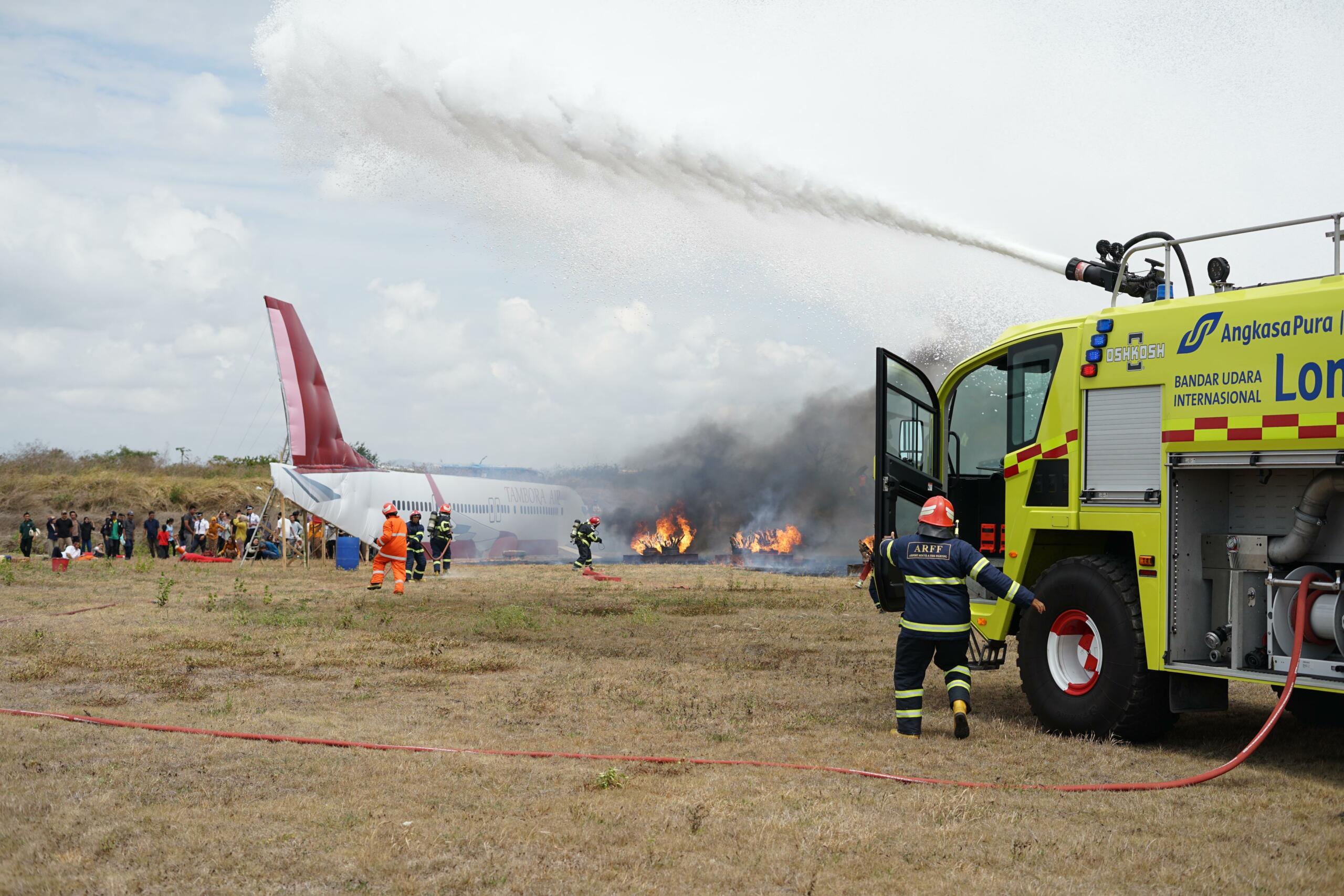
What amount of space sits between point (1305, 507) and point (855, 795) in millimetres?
3567

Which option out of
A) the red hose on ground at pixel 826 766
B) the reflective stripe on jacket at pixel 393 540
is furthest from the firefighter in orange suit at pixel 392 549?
the red hose on ground at pixel 826 766

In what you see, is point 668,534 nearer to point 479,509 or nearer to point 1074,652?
point 479,509

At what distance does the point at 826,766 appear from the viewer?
289 inches

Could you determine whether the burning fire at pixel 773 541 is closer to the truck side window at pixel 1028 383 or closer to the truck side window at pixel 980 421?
the truck side window at pixel 980 421

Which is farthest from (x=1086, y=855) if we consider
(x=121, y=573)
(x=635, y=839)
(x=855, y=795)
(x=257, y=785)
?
(x=121, y=573)

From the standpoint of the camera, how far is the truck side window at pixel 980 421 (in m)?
9.65

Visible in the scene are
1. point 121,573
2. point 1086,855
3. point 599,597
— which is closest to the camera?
point 1086,855

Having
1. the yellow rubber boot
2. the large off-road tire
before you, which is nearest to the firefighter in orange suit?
the yellow rubber boot

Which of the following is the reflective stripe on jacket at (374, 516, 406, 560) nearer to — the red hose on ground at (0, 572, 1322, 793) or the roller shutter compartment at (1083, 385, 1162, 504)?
the red hose on ground at (0, 572, 1322, 793)

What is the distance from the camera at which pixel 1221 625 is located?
7.79m

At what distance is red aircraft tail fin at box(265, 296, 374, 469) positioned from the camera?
3400 cm

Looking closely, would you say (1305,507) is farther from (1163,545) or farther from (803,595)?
(803,595)

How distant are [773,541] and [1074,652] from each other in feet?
111

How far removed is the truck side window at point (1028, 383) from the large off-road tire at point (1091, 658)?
1.13 metres
